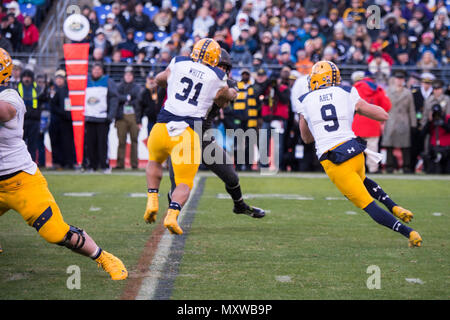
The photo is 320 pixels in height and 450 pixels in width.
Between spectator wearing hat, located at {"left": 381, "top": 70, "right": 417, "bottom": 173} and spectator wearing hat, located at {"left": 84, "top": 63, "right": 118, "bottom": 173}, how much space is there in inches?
231

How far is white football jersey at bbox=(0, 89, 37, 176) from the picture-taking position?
5.07 meters

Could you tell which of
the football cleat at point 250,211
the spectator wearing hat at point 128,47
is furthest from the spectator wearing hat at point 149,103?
the football cleat at point 250,211

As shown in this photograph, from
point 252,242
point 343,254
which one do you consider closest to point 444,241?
point 343,254

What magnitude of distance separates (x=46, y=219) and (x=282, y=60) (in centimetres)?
1310

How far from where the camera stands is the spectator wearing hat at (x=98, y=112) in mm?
14477

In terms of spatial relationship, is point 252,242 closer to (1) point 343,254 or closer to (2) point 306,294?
(1) point 343,254

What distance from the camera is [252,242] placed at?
269 inches

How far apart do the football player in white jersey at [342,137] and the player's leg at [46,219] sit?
2.29m

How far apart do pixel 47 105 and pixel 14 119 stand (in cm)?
1103

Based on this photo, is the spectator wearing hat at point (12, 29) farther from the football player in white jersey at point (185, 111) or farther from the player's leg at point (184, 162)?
the player's leg at point (184, 162)

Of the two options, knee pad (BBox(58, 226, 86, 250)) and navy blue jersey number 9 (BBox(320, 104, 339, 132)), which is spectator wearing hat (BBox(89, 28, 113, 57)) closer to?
navy blue jersey number 9 (BBox(320, 104, 339, 132))

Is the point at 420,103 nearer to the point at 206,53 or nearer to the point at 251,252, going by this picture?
the point at 206,53

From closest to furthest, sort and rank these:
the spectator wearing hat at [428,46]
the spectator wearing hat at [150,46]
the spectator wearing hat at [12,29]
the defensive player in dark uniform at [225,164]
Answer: the defensive player in dark uniform at [225,164], the spectator wearing hat at [150,46], the spectator wearing hat at [12,29], the spectator wearing hat at [428,46]

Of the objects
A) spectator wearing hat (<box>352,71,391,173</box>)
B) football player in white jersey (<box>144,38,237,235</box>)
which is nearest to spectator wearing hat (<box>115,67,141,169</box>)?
Answer: spectator wearing hat (<box>352,71,391,173</box>)
